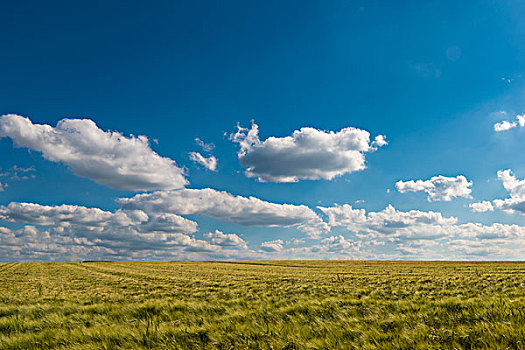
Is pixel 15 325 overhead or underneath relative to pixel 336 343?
underneath

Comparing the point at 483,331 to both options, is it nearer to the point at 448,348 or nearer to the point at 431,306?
the point at 448,348

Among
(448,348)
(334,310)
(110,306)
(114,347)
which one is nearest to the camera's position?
(448,348)

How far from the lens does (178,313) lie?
877cm

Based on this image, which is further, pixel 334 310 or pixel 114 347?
pixel 334 310

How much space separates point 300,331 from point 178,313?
443 centimetres

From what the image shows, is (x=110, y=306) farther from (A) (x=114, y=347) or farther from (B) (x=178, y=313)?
(A) (x=114, y=347)

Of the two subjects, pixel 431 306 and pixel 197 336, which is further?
pixel 431 306

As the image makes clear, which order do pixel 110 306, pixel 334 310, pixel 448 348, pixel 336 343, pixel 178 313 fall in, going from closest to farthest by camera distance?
pixel 448 348
pixel 336 343
pixel 334 310
pixel 178 313
pixel 110 306

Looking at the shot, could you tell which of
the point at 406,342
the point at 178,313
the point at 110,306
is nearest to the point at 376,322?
the point at 406,342

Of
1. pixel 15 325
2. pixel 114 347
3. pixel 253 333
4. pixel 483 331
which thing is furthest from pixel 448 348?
pixel 15 325

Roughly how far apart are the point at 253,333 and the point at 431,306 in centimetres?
479

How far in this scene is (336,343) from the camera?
4879 mm

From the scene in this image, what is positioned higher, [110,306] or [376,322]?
[376,322]

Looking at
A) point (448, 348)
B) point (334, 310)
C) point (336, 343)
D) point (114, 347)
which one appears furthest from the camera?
point (334, 310)
